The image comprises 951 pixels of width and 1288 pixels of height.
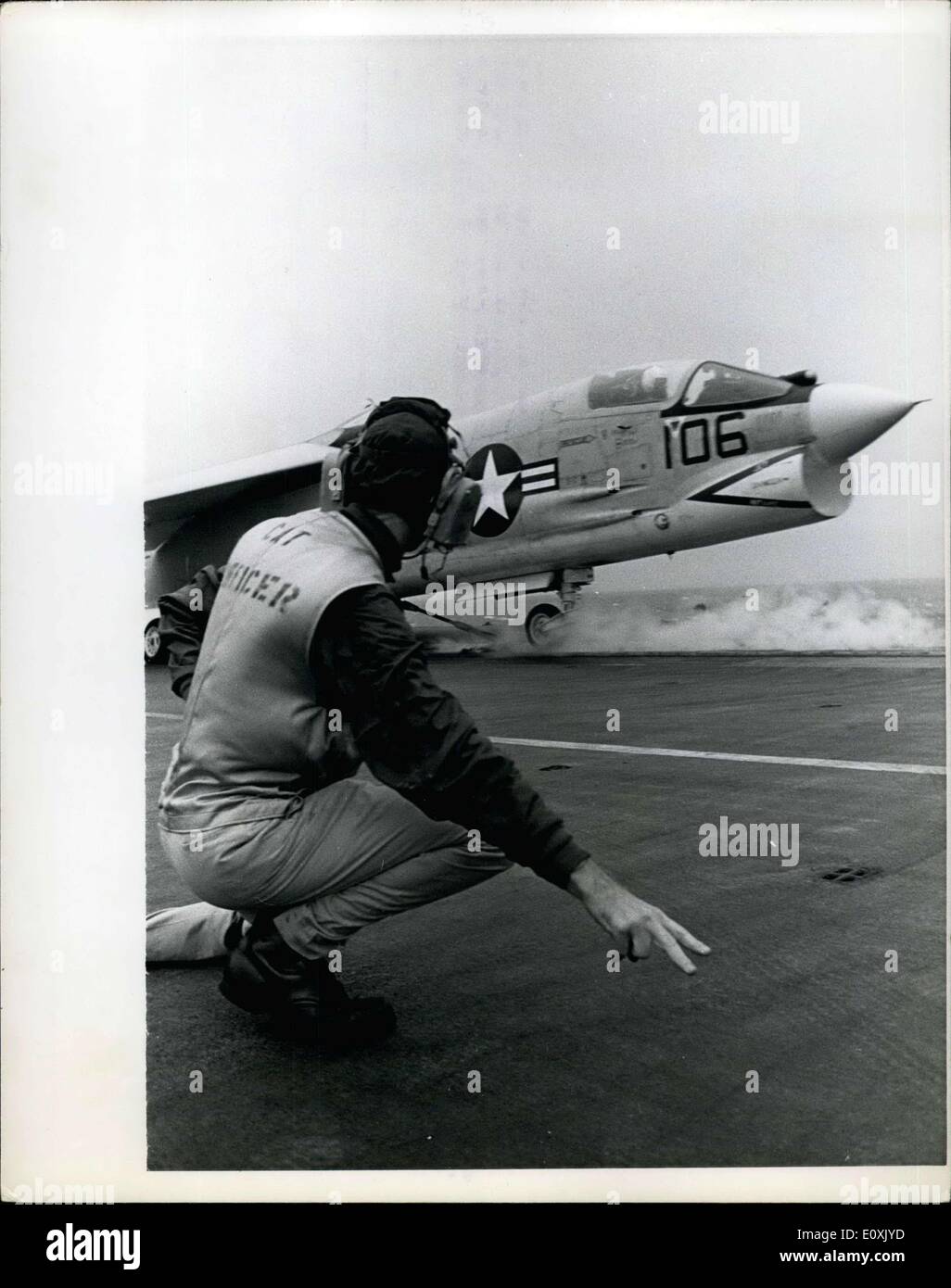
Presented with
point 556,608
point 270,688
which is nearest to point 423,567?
point 270,688

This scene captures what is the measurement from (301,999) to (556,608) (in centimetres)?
190

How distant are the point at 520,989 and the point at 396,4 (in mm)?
3679

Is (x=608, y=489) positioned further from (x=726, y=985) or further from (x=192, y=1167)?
(x=192, y=1167)

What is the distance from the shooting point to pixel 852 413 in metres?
3.46

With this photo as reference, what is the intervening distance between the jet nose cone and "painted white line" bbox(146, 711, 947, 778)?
127 cm

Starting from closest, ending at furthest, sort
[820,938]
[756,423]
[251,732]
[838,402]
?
[251,732] < [820,938] < [838,402] < [756,423]

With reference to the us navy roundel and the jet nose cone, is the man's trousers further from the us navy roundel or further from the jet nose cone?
the jet nose cone

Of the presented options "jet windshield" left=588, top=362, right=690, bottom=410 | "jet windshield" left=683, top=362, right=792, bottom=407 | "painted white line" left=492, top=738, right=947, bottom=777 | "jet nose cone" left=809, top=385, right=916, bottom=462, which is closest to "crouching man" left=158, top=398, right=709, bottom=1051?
"painted white line" left=492, top=738, right=947, bottom=777

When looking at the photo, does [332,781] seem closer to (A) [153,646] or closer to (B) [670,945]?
(A) [153,646]

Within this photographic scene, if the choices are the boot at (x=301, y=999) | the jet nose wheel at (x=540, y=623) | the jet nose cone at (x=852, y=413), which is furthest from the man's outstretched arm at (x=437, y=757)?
the jet nose cone at (x=852, y=413)

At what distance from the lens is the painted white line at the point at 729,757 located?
3.50 meters

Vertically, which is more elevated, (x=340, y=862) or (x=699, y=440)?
(x=699, y=440)
